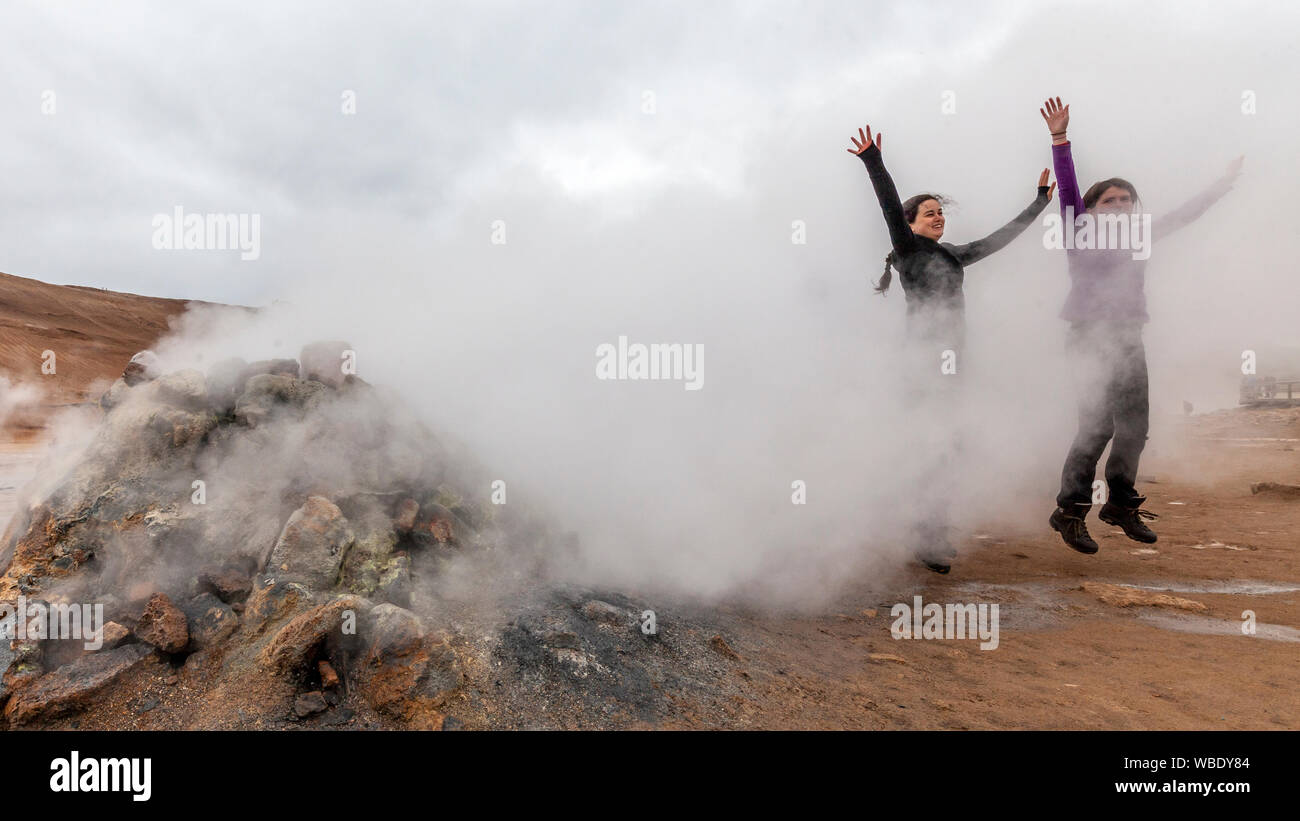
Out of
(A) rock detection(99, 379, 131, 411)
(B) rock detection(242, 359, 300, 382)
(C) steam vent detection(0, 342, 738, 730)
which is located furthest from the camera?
(B) rock detection(242, 359, 300, 382)

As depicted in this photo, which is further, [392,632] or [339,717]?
[392,632]

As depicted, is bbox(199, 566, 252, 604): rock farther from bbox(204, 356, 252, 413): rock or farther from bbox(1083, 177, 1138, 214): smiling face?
bbox(1083, 177, 1138, 214): smiling face

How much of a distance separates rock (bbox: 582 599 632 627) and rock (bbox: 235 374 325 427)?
255 cm

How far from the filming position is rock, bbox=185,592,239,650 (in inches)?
119

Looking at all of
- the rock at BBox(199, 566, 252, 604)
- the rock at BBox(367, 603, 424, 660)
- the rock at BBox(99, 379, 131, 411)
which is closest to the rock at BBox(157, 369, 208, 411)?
the rock at BBox(99, 379, 131, 411)

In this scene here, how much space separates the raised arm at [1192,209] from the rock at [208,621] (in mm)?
5308

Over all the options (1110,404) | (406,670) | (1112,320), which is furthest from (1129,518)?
(406,670)

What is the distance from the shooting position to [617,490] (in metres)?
5.13

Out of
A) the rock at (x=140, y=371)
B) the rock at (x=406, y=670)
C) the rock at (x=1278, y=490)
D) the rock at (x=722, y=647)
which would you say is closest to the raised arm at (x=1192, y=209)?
the rock at (x=722, y=647)

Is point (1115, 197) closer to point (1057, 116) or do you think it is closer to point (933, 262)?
point (1057, 116)

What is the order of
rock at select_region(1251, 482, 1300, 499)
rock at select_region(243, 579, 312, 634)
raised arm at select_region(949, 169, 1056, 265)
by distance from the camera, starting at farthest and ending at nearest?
rock at select_region(1251, 482, 1300, 499), raised arm at select_region(949, 169, 1056, 265), rock at select_region(243, 579, 312, 634)

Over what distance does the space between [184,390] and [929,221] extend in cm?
527

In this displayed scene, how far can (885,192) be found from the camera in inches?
140

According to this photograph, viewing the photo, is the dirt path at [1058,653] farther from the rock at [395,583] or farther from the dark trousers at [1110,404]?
the rock at [395,583]
